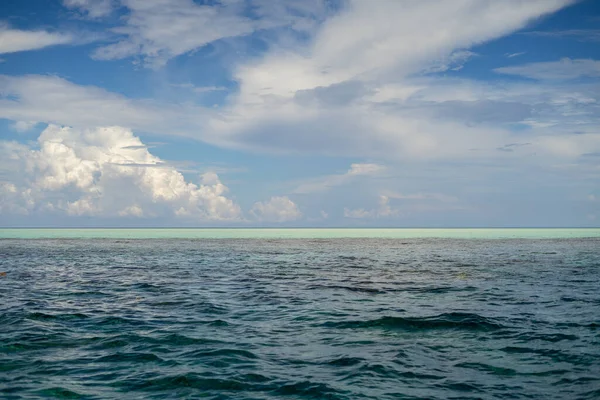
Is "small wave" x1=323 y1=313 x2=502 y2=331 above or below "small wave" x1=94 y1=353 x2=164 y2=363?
above

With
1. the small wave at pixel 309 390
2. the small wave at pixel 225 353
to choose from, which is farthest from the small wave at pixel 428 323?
the small wave at pixel 309 390

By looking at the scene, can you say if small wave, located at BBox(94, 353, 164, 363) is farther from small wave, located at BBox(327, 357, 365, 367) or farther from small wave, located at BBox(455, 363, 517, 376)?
small wave, located at BBox(455, 363, 517, 376)

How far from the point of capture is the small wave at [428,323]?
17922mm

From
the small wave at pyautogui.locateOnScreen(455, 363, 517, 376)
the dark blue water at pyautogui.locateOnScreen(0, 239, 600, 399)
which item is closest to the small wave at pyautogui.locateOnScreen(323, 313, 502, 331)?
the dark blue water at pyautogui.locateOnScreen(0, 239, 600, 399)

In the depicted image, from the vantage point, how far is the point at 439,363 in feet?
43.9

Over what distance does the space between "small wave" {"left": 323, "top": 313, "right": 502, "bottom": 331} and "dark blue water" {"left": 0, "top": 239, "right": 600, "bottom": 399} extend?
0.08 m

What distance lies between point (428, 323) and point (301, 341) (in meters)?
5.82

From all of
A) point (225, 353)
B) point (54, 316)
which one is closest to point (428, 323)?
point (225, 353)

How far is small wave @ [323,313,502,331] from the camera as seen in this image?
17922mm

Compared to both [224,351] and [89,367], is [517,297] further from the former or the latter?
[89,367]

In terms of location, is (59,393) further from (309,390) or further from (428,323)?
(428,323)

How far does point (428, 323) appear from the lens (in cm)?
1866

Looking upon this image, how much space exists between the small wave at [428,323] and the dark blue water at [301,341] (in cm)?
8

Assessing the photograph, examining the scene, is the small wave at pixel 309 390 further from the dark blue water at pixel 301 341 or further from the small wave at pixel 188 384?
the small wave at pixel 188 384
